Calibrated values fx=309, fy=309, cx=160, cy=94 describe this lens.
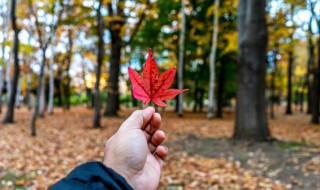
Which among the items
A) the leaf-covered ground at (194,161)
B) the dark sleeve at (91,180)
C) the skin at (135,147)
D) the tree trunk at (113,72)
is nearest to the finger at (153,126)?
the skin at (135,147)

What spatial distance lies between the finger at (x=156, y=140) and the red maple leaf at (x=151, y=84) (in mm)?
258

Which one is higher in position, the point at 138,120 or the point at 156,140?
the point at 138,120

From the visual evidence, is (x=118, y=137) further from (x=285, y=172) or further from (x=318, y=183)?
(x=285, y=172)

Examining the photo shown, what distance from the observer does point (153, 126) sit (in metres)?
1.44

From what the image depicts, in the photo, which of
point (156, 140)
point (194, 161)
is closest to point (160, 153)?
point (156, 140)

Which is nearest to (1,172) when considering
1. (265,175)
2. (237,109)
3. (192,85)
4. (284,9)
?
(265,175)

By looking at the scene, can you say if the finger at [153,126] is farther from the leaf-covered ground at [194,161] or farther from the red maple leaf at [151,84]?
the leaf-covered ground at [194,161]

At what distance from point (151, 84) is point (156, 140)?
391 mm

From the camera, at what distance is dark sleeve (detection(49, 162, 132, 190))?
3.59 ft

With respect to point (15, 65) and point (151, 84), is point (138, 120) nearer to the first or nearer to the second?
point (151, 84)

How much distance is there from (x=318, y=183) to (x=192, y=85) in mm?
16648

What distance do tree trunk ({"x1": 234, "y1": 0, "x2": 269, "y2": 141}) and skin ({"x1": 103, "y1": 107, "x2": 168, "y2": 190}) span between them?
6.79 m

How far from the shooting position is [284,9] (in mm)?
13281

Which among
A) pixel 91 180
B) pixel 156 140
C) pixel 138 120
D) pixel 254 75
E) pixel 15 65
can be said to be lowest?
pixel 91 180
